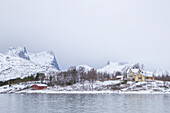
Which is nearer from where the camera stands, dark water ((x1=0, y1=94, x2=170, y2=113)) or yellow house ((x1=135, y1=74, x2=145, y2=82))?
dark water ((x1=0, y1=94, x2=170, y2=113))

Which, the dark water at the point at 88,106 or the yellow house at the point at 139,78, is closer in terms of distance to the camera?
the dark water at the point at 88,106

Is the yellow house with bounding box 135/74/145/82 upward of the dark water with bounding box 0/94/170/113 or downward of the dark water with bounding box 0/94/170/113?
upward

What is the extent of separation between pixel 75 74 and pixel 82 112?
131 meters

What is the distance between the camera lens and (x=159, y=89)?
121 meters

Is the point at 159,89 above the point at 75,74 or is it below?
below

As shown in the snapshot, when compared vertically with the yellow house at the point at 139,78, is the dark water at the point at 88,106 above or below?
below

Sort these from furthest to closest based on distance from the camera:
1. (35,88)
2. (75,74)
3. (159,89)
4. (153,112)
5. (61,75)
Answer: (61,75)
(75,74)
(35,88)
(159,89)
(153,112)

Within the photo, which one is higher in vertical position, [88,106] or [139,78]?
[139,78]

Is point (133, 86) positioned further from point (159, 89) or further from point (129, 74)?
point (129, 74)

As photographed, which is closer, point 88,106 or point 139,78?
point 88,106

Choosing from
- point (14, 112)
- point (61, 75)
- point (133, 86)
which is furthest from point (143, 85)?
point (14, 112)

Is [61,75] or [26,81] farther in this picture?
[26,81]

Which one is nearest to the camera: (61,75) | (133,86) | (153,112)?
(153,112)

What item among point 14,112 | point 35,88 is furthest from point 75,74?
point 14,112
